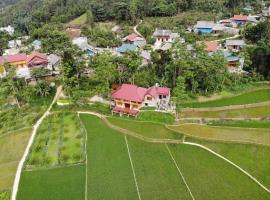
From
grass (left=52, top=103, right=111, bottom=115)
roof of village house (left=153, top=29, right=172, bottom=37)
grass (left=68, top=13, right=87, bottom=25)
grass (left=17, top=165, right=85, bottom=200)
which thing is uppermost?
grass (left=68, top=13, right=87, bottom=25)

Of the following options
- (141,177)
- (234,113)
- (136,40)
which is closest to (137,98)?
(234,113)

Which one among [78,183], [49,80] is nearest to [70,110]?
[49,80]

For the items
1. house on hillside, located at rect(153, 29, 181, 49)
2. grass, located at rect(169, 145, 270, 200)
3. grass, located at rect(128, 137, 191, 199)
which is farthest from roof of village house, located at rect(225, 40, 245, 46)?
grass, located at rect(128, 137, 191, 199)

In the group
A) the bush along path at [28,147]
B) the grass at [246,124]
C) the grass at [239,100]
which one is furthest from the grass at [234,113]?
the bush along path at [28,147]

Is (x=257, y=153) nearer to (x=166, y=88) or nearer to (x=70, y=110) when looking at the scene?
(x=166, y=88)

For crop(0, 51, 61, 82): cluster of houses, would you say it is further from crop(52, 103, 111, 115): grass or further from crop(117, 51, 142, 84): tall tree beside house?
crop(117, 51, 142, 84): tall tree beside house

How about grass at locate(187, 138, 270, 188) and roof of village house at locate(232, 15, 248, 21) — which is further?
roof of village house at locate(232, 15, 248, 21)
